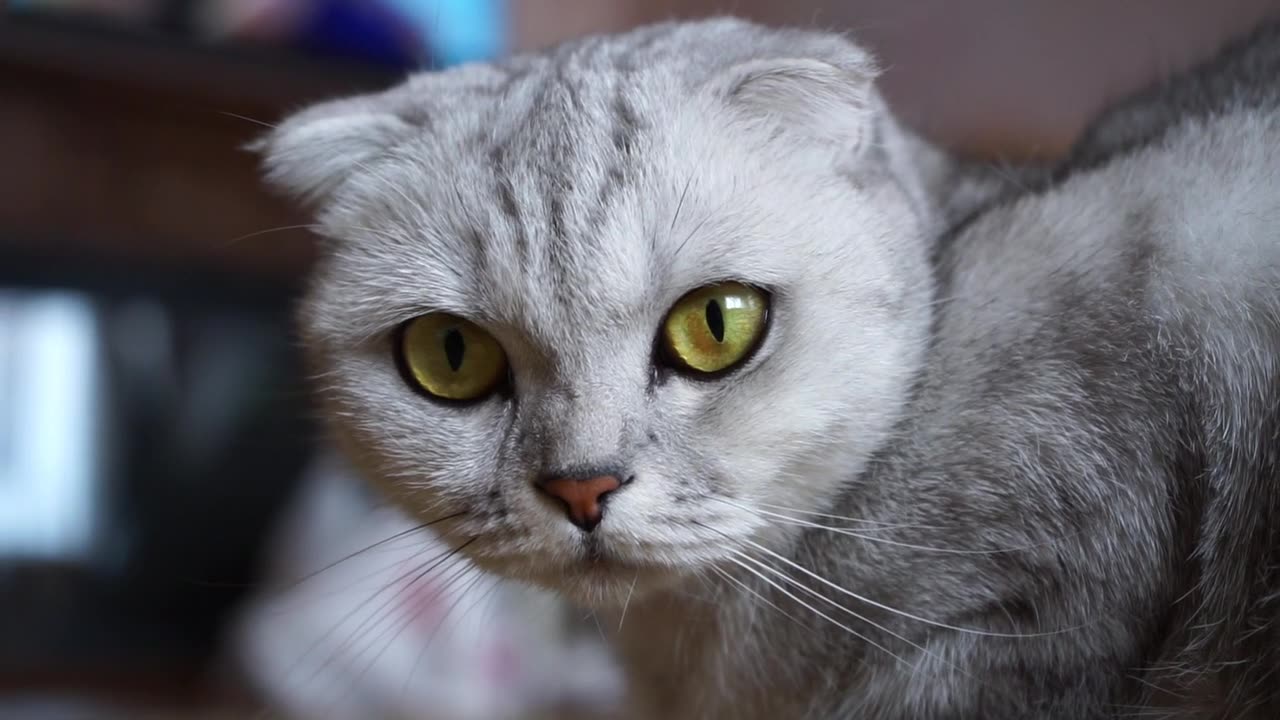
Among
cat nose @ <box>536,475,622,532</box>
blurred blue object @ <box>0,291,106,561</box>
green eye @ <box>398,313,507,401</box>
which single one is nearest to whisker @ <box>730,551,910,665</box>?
A: cat nose @ <box>536,475,622,532</box>

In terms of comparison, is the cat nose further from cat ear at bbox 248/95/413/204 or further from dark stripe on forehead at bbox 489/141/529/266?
cat ear at bbox 248/95/413/204

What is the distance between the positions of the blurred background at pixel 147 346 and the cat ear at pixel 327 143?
45.8 inches

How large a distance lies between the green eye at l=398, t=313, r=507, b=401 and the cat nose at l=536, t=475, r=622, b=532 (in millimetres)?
118

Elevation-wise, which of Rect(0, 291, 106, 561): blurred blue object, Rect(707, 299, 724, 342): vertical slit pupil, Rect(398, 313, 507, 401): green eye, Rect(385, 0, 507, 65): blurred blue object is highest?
Rect(385, 0, 507, 65): blurred blue object

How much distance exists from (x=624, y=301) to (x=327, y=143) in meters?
0.34

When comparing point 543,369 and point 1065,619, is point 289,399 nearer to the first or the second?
point 543,369

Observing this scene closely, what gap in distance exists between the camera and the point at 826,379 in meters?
0.75

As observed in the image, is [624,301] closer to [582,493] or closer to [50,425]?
[582,493]

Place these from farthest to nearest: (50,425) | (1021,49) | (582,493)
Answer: (50,425), (1021,49), (582,493)

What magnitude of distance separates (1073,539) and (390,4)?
1950 millimetres

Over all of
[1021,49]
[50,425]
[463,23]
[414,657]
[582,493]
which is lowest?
[414,657]

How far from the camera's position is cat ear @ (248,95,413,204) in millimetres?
859

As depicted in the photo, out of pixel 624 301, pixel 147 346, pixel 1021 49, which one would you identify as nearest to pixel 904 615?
pixel 624 301

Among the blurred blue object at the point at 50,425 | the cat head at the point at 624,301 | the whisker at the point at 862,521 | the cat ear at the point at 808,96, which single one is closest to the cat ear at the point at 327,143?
the cat head at the point at 624,301
